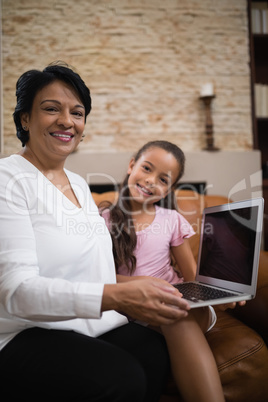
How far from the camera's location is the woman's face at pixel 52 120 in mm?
1165

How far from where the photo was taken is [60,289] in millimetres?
889

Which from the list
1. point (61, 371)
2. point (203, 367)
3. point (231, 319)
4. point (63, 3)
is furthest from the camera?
point (63, 3)

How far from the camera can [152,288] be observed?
91 cm

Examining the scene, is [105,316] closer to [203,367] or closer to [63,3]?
[203,367]

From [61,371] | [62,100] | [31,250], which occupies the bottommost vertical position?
[61,371]

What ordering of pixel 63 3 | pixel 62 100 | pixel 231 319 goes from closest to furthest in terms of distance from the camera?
pixel 62 100
pixel 231 319
pixel 63 3

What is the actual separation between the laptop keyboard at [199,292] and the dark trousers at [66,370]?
269mm

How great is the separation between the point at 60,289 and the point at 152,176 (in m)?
0.87

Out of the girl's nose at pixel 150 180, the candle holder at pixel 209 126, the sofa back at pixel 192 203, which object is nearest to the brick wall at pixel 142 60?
the candle holder at pixel 209 126

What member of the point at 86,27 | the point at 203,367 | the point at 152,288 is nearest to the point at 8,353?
the point at 152,288

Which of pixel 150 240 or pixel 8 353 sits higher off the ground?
pixel 150 240

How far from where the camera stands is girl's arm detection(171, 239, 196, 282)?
158 centimetres

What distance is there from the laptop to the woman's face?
617mm

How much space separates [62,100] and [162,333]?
2.76 ft
